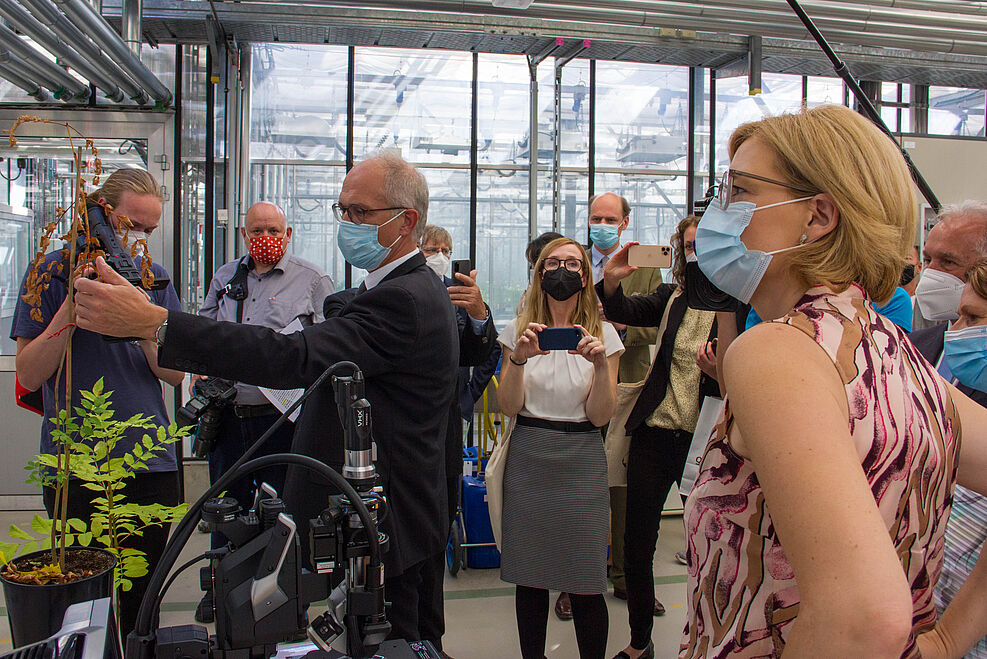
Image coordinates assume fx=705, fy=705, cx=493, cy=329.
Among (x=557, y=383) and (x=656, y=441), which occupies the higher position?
(x=557, y=383)

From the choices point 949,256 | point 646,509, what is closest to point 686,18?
point 949,256

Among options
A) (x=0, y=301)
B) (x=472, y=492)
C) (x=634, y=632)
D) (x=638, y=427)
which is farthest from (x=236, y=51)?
(x=634, y=632)

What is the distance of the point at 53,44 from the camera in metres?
3.80

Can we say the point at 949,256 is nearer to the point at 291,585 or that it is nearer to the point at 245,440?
the point at 291,585

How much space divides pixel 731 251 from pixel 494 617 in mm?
2626

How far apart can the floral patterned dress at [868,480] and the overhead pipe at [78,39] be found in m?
3.78

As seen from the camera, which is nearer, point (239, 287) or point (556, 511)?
point (556, 511)

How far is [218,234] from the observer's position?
5758mm

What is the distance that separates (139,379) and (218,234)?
154 inches

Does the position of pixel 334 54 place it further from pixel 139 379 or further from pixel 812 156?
pixel 812 156

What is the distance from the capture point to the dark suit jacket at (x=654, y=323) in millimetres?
2652

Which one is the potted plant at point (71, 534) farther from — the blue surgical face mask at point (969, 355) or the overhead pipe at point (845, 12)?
the overhead pipe at point (845, 12)

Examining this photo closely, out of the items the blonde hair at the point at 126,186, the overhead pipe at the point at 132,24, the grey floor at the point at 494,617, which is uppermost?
the overhead pipe at the point at 132,24

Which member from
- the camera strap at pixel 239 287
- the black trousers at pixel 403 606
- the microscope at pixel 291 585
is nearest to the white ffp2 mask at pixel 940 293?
the black trousers at pixel 403 606
